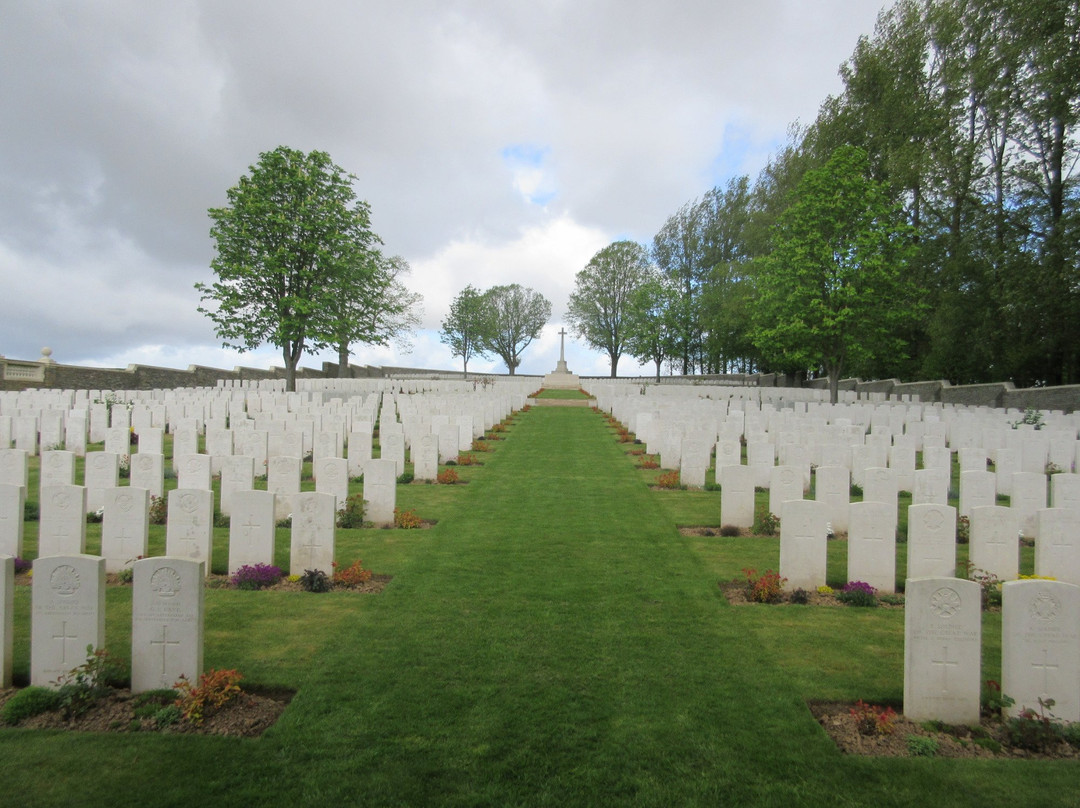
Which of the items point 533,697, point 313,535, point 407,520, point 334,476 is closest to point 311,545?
point 313,535

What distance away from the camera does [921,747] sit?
3.95 meters

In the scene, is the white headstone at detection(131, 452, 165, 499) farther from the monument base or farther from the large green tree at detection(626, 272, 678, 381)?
the monument base

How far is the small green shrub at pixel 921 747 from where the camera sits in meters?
3.93

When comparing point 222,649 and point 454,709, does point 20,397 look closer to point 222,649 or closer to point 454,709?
point 222,649

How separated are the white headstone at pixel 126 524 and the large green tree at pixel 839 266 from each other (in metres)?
24.2

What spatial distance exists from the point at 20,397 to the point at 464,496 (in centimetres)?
1661

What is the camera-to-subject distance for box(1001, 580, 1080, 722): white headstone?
4098mm

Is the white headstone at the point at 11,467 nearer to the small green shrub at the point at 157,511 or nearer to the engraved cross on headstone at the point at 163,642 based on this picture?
the small green shrub at the point at 157,511

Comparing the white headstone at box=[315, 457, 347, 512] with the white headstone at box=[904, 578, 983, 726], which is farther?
the white headstone at box=[315, 457, 347, 512]

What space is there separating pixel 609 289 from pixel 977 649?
68.8 meters

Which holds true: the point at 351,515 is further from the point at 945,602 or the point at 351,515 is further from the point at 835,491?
the point at 945,602

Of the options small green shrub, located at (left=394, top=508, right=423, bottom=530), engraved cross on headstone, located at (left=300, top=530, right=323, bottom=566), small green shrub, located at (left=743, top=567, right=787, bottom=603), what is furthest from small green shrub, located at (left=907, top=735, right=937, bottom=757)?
small green shrub, located at (left=394, top=508, right=423, bottom=530)

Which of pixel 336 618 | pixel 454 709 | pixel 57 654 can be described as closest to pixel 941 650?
pixel 454 709

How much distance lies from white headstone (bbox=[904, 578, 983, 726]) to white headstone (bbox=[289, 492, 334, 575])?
5064 mm
